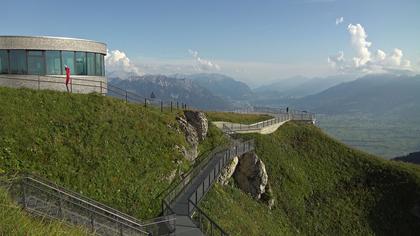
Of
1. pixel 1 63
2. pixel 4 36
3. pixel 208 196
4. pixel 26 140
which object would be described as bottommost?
pixel 208 196

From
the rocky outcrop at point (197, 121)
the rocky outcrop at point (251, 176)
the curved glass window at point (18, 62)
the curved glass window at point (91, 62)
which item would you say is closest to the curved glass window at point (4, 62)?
the curved glass window at point (18, 62)

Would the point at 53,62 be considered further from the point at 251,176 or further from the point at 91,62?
the point at 251,176

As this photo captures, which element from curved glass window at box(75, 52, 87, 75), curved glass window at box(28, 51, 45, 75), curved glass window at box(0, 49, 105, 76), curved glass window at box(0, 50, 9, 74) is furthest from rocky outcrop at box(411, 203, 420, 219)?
curved glass window at box(0, 50, 9, 74)

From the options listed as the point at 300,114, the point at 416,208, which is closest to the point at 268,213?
the point at 416,208

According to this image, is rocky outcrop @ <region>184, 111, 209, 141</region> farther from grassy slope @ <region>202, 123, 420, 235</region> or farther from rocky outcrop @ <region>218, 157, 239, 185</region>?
grassy slope @ <region>202, 123, 420, 235</region>

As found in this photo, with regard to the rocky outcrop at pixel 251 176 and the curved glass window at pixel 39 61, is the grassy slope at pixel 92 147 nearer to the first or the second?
the curved glass window at pixel 39 61

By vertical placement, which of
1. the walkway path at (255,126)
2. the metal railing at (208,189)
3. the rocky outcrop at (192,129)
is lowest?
the metal railing at (208,189)

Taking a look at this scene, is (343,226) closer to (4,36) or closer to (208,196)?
(208,196)
